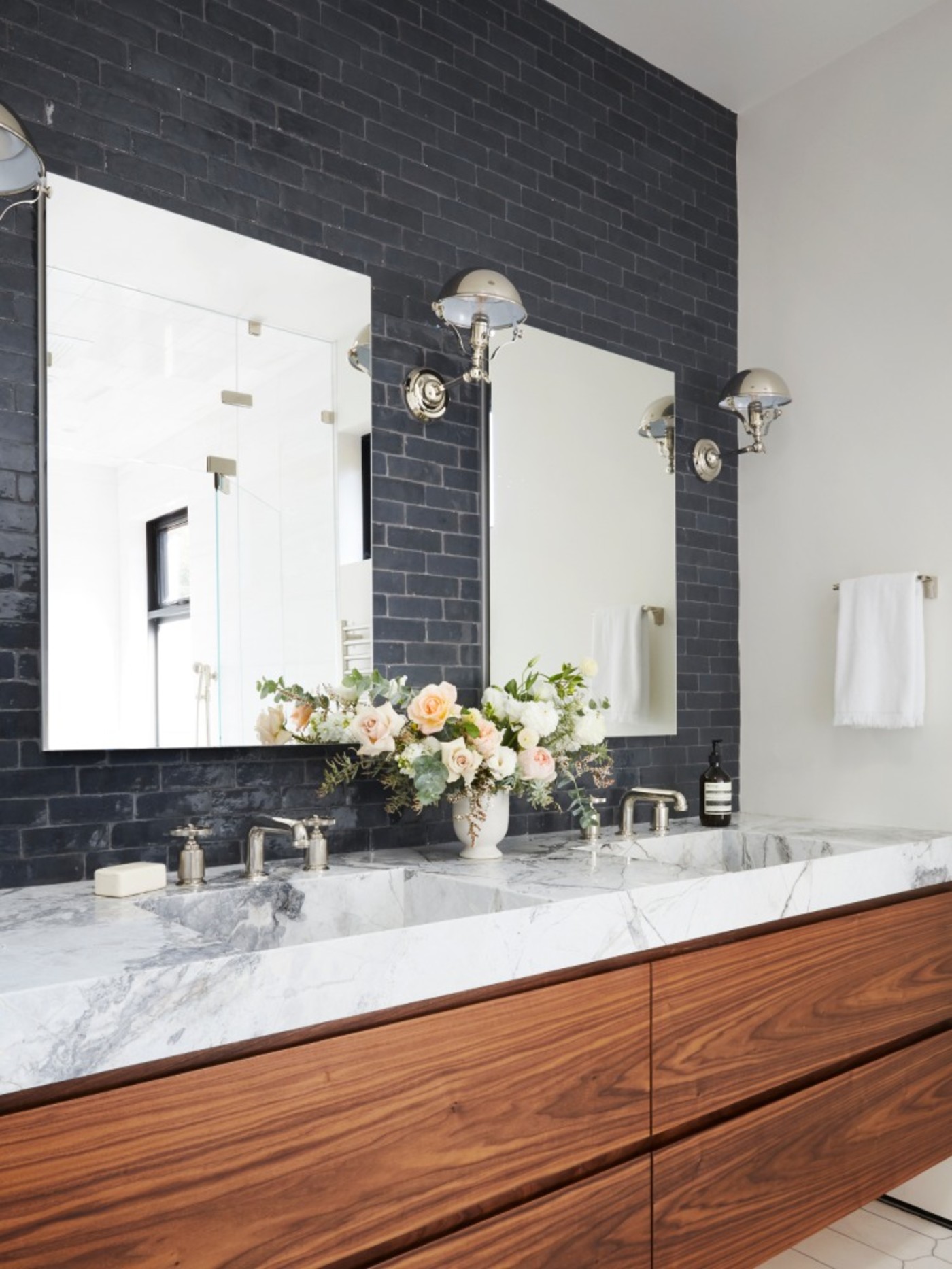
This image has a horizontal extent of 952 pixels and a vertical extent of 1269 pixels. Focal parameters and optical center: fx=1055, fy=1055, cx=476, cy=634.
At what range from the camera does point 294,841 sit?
195 cm

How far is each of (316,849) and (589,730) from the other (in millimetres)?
644

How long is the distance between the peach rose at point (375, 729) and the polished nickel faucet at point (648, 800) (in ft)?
2.53

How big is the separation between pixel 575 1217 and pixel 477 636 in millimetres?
1268

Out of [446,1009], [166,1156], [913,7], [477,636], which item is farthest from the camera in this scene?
[913,7]

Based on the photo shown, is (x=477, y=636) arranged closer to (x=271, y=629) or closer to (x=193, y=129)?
(x=271, y=629)

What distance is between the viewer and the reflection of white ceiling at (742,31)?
111 inches

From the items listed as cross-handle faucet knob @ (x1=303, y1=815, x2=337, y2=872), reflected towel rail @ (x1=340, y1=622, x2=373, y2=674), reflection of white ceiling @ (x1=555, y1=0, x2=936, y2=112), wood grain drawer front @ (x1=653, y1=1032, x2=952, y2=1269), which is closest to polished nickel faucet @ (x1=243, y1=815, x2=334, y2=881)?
cross-handle faucet knob @ (x1=303, y1=815, x2=337, y2=872)

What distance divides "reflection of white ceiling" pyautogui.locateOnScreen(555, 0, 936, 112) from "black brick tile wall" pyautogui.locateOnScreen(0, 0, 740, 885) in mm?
65

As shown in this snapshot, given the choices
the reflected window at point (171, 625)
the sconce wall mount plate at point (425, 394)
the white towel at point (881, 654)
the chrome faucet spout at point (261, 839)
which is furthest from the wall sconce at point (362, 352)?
the white towel at point (881, 654)

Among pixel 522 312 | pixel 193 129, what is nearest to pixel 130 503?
pixel 193 129

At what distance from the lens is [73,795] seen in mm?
1903

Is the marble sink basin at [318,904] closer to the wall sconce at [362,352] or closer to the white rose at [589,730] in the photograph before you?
the white rose at [589,730]

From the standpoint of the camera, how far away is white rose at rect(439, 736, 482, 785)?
208 cm

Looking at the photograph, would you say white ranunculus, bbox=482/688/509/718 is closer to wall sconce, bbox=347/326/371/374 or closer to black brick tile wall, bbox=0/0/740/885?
black brick tile wall, bbox=0/0/740/885
